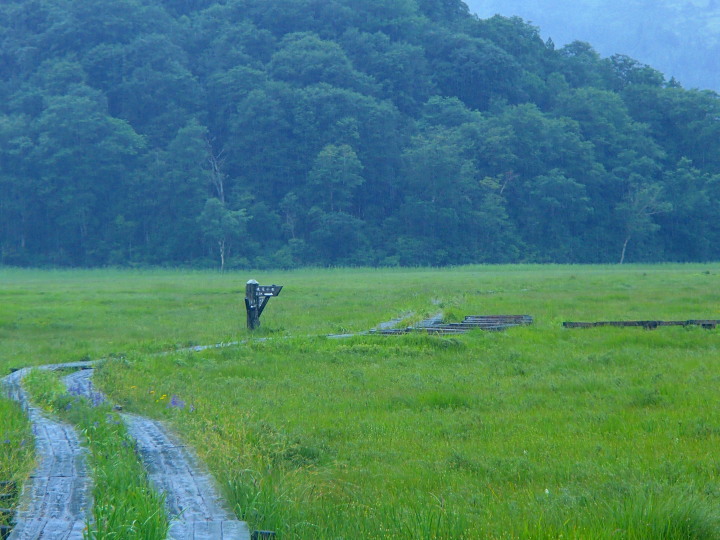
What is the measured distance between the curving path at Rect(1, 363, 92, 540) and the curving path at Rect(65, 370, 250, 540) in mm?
559

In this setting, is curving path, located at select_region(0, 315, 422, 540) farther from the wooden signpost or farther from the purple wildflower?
the wooden signpost

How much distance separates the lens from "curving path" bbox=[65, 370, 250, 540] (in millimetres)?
5559

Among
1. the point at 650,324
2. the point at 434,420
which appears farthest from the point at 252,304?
the point at 434,420

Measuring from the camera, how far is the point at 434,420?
31.8 ft

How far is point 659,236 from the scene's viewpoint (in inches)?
3081

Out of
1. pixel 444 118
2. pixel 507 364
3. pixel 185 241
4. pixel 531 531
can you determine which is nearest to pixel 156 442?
pixel 531 531

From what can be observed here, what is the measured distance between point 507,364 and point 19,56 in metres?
68.4

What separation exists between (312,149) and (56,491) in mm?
64291

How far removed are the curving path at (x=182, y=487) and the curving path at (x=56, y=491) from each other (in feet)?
1.83

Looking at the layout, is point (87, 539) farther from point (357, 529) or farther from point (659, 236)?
point (659, 236)

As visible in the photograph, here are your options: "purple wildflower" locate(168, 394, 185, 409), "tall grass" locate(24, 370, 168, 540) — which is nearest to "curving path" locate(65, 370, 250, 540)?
"tall grass" locate(24, 370, 168, 540)

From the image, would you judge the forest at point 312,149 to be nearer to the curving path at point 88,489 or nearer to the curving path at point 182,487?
the curving path at point 88,489

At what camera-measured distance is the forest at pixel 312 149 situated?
66375 mm

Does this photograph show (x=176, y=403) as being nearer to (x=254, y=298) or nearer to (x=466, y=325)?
(x=254, y=298)
